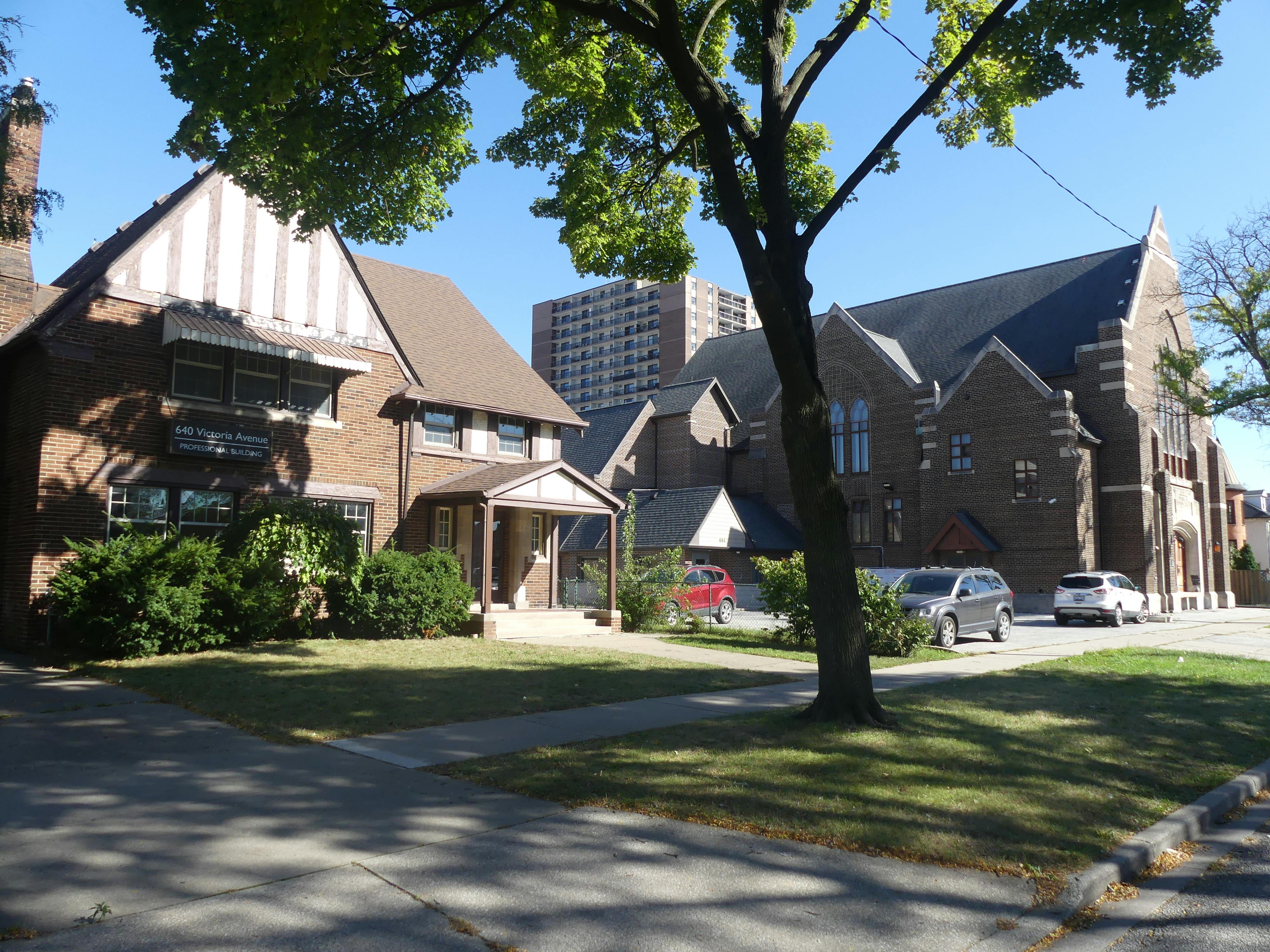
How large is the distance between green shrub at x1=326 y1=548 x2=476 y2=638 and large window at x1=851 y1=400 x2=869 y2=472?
30610mm

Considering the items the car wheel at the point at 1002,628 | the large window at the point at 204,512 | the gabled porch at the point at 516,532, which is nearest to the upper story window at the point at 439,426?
the gabled porch at the point at 516,532

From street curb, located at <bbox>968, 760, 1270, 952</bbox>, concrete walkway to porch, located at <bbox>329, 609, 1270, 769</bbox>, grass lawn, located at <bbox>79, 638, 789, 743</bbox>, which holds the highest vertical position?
grass lawn, located at <bbox>79, 638, 789, 743</bbox>

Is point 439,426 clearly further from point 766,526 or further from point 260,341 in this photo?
point 766,526

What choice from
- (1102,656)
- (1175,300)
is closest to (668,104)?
(1102,656)

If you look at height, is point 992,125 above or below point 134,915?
above

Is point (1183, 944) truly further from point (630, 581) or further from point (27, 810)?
point (630, 581)

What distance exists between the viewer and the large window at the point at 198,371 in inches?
655

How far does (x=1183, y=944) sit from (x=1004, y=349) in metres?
38.0

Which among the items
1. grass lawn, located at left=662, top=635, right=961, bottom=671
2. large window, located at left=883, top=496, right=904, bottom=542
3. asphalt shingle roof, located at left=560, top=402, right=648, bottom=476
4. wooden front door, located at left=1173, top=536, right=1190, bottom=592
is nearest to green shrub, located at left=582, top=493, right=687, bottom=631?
grass lawn, located at left=662, top=635, right=961, bottom=671

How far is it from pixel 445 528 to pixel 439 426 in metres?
2.51

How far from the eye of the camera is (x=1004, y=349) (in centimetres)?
3897

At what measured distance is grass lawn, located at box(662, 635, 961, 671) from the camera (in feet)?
52.6

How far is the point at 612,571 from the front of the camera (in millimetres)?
21609

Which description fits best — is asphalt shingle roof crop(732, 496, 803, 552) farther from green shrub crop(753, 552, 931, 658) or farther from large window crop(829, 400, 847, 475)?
green shrub crop(753, 552, 931, 658)
